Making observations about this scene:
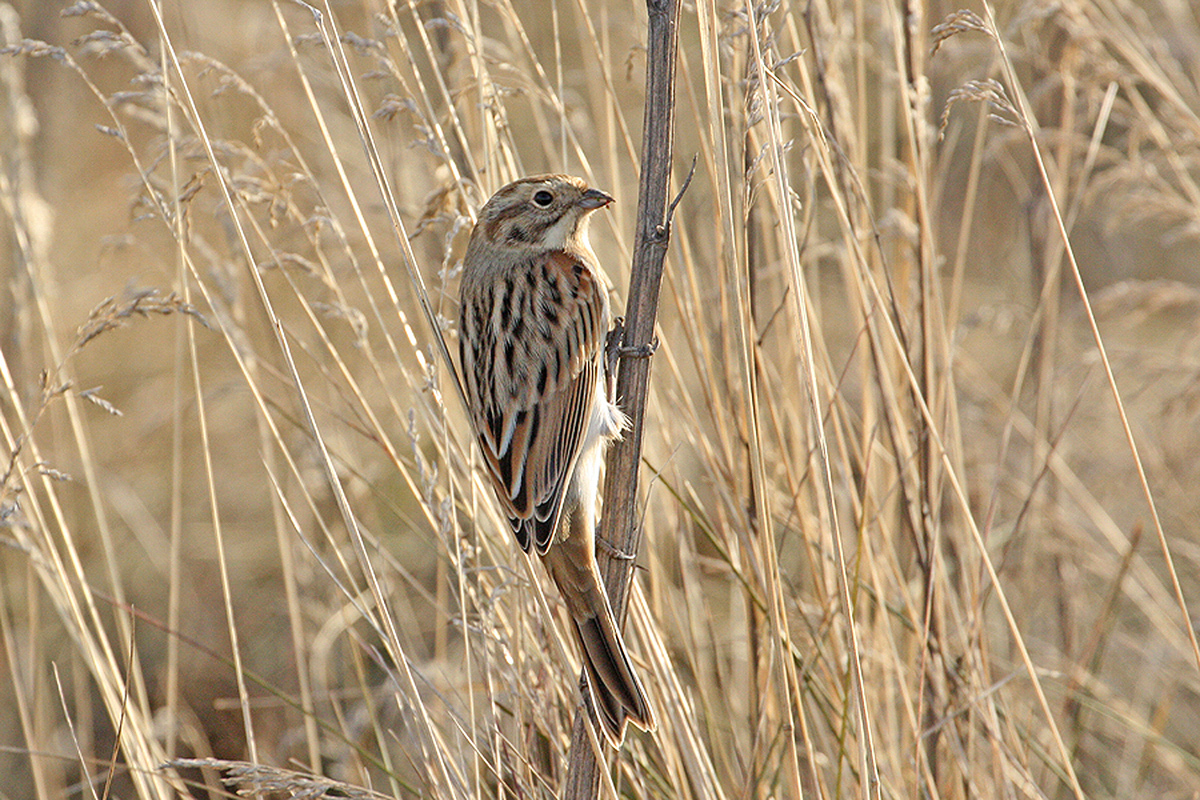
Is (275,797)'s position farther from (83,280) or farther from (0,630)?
(83,280)

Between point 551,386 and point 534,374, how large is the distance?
6 cm

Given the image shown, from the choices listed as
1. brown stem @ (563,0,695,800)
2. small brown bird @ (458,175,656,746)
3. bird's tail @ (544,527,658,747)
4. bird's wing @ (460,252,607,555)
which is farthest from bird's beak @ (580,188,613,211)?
bird's tail @ (544,527,658,747)

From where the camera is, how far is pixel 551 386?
2.29 m

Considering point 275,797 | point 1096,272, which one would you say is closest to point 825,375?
point 275,797

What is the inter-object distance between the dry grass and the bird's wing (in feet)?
0.33

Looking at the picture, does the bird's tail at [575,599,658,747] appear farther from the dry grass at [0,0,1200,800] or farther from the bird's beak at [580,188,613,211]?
the bird's beak at [580,188,613,211]

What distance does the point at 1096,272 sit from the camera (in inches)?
239

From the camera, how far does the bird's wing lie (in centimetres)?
215

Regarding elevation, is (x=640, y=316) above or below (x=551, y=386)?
above

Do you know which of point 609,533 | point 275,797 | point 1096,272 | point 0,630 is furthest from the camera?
point 1096,272

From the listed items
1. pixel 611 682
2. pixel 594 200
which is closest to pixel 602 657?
pixel 611 682

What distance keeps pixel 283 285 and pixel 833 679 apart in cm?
453

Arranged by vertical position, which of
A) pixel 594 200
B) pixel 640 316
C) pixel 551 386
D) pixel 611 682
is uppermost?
pixel 594 200

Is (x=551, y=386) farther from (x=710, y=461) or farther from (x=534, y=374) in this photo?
(x=710, y=461)
